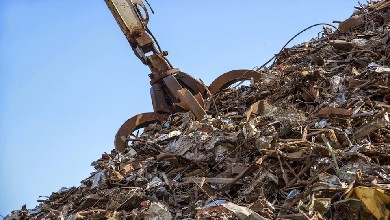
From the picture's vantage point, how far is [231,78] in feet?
18.4

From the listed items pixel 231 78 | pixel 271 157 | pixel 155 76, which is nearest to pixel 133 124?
pixel 155 76

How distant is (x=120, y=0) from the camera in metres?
5.79

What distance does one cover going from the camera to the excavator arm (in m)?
5.48

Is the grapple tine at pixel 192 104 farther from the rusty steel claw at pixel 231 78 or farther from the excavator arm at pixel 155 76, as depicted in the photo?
the rusty steel claw at pixel 231 78

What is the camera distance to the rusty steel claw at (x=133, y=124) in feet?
17.4

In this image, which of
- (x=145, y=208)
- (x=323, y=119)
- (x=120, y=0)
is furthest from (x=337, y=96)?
(x=120, y=0)

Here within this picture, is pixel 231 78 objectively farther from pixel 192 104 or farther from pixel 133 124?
pixel 133 124

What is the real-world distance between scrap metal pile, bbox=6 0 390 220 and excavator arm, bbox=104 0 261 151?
120 mm

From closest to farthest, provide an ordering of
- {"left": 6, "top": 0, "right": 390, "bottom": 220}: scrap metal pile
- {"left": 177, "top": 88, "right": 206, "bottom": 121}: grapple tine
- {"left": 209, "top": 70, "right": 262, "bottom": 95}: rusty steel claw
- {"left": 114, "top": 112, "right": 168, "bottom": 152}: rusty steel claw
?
{"left": 6, "top": 0, "right": 390, "bottom": 220}: scrap metal pile < {"left": 177, "top": 88, "right": 206, "bottom": 121}: grapple tine < {"left": 114, "top": 112, "right": 168, "bottom": 152}: rusty steel claw < {"left": 209, "top": 70, "right": 262, "bottom": 95}: rusty steel claw

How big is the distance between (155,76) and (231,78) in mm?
874

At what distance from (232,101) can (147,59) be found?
1183 mm

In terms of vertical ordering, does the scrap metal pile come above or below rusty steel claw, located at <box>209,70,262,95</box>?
below

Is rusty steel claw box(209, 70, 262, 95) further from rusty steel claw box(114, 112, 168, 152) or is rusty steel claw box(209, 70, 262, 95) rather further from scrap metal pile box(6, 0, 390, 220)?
rusty steel claw box(114, 112, 168, 152)

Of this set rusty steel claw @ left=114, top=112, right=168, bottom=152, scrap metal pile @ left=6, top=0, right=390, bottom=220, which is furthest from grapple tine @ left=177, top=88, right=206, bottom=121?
rusty steel claw @ left=114, top=112, right=168, bottom=152
